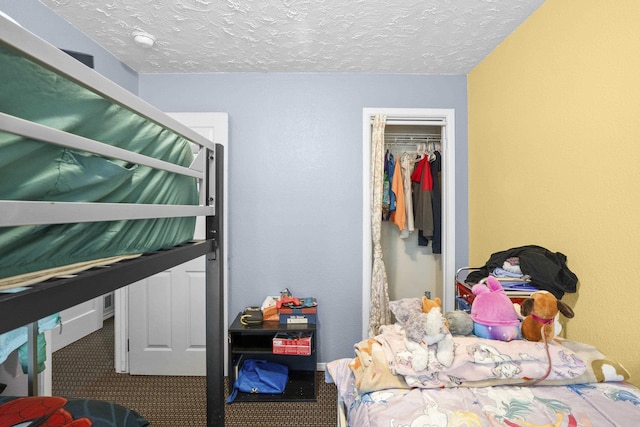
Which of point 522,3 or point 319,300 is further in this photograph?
point 319,300

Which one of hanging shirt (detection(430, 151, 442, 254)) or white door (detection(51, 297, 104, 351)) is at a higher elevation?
hanging shirt (detection(430, 151, 442, 254))

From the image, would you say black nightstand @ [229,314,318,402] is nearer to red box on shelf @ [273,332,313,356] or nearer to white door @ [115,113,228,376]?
red box on shelf @ [273,332,313,356]

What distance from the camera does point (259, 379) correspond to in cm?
229

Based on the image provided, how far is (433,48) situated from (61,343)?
13.1 ft

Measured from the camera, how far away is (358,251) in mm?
2607

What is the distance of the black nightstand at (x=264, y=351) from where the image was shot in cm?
221

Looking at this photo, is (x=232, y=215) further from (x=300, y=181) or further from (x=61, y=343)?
(x=61, y=343)

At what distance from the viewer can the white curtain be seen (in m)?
2.54

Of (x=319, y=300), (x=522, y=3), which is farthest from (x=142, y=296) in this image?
(x=522, y=3)

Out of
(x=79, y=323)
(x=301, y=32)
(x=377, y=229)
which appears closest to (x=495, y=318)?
(x=377, y=229)

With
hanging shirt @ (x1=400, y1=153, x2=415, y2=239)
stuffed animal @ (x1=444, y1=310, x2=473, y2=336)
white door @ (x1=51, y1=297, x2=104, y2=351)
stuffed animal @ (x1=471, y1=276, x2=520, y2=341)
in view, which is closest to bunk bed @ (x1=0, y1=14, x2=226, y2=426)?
stuffed animal @ (x1=444, y1=310, x2=473, y2=336)

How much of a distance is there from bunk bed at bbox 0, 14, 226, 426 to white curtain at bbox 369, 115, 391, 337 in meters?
1.78

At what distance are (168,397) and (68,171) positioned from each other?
7.11 feet

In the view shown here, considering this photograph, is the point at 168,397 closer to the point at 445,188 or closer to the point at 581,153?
the point at 445,188
